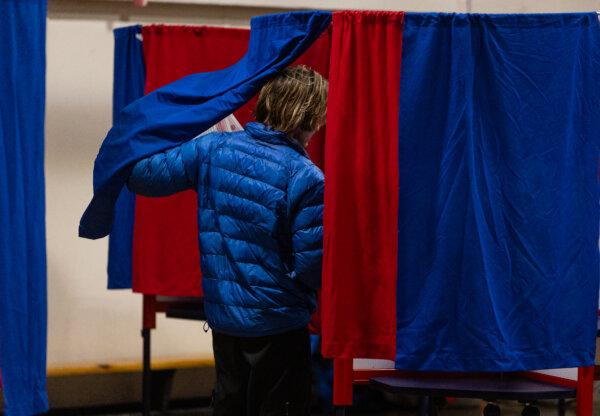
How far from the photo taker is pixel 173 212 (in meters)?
3.89

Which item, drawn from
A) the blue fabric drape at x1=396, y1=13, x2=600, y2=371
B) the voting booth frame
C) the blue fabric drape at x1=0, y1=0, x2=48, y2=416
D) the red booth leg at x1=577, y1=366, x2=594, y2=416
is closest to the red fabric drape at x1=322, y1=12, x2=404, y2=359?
the blue fabric drape at x1=396, y1=13, x2=600, y2=371

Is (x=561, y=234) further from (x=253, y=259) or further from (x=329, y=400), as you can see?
(x=329, y=400)

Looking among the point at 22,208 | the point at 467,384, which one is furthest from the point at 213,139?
the point at 467,384

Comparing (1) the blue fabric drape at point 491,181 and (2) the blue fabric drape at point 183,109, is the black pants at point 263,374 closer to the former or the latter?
(1) the blue fabric drape at point 491,181

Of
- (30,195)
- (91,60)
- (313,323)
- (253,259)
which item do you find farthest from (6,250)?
(91,60)

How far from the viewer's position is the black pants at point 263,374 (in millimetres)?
2484

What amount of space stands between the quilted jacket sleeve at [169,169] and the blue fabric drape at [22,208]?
38cm

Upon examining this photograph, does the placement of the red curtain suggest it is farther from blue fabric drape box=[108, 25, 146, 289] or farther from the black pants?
the black pants

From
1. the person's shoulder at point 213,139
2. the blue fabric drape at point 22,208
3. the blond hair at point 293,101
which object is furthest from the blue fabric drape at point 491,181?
the blue fabric drape at point 22,208

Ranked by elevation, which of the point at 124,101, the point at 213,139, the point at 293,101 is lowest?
the point at 213,139

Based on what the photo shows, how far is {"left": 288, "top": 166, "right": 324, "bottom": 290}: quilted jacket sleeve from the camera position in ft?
7.98

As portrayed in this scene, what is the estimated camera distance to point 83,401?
187 inches

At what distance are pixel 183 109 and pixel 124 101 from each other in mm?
1474

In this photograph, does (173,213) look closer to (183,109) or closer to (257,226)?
(183,109)
